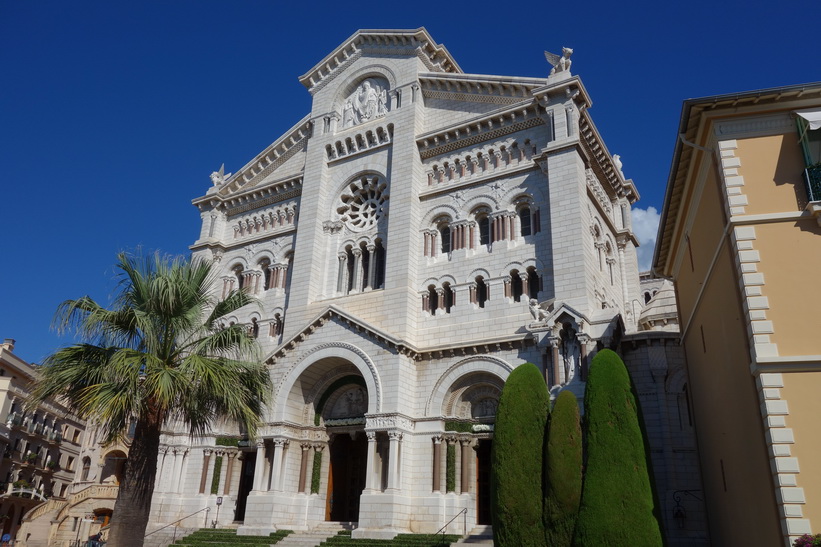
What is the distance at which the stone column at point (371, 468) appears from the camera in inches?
978

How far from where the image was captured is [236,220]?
37.2 meters

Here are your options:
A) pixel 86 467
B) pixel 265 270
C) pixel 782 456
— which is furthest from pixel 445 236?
pixel 86 467

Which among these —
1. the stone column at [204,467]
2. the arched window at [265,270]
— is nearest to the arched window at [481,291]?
the arched window at [265,270]

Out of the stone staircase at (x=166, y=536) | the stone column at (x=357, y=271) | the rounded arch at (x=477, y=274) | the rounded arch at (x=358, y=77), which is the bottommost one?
the stone staircase at (x=166, y=536)

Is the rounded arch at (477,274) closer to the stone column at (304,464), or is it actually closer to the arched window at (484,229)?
the arched window at (484,229)

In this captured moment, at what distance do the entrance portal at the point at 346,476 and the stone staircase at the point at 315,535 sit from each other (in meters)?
1.30

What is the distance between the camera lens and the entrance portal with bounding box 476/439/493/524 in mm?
24203

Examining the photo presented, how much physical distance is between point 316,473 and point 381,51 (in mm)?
21492

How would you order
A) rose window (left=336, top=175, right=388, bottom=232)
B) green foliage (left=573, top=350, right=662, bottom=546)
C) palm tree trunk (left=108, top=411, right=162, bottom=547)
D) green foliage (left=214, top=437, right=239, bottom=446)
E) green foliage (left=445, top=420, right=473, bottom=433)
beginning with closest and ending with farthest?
green foliage (left=573, top=350, right=662, bottom=546), palm tree trunk (left=108, top=411, right=162, bottom=547), green foliage (left=445, top=420, right=473, bottom=433), green foliage (left=214, top=437, right=239, bottom=446), rose window (left=336, top=175, right=388, bottom=232)

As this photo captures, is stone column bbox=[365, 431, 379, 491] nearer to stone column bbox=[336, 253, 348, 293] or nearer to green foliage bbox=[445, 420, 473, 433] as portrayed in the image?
green foliage bbox=[445, 420, 473, 433]

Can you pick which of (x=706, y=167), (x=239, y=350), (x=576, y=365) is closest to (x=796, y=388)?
(x=706, y=167)

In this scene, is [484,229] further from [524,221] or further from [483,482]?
[483,482]

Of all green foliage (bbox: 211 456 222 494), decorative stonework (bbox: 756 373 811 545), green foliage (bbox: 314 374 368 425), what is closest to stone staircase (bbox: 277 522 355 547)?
green foliage (bbox: 314 374 368 425)

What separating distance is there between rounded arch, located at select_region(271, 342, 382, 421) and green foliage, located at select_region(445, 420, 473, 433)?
3.19 metres
